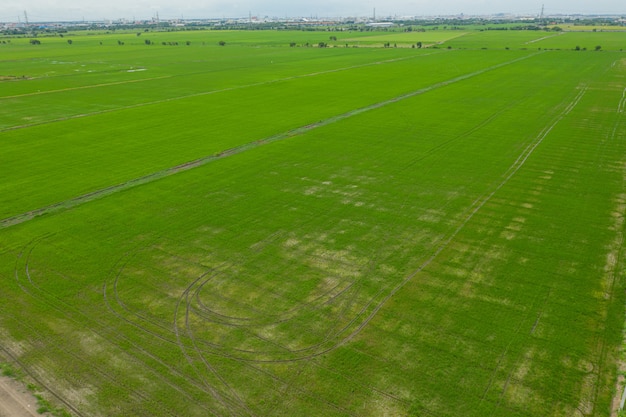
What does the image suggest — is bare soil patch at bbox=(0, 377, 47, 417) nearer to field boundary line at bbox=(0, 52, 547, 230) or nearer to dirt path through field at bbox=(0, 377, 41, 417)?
dirt path through field at bbox=(0, 377, 41, 417)

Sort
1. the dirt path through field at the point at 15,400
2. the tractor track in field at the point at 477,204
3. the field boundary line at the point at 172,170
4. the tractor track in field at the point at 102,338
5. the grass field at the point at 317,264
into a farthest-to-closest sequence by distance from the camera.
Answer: the field boundary line at the point at 172,170, the tractor track in field at the point at 477,204, the grass field at the point at 317,264, the tractor track in field at the point at 102,338, the dirt path through field at the point at 15,400

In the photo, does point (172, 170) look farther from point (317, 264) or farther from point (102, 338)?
point (102, 338)

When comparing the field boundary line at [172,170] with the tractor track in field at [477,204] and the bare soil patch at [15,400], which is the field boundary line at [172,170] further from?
the tractor track in field at [477,204]

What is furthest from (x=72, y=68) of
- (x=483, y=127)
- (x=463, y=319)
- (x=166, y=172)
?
(x=463, y=319)

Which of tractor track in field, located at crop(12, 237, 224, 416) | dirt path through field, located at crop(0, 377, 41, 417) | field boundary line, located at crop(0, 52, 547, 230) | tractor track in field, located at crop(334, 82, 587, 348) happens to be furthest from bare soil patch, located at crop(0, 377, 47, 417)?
field boundary line, located at crop(0, 52, 547, 230)

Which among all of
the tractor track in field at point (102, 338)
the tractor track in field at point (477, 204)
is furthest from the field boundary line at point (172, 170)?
the tractor track in field at point (477, 204)

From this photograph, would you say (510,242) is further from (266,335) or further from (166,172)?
(166,172)

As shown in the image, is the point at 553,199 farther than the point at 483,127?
No
